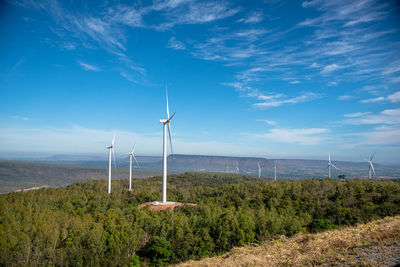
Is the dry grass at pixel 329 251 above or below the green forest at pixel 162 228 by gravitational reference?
above

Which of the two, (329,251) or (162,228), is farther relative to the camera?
(162,228)

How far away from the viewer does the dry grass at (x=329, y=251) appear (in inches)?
510

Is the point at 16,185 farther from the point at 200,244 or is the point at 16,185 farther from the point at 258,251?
the point at 258,251

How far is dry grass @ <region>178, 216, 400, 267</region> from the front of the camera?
510 inches

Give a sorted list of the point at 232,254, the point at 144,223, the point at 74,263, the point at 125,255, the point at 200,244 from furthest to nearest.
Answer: the point at 144,223
the point at 200,244
the point at 125,255
the point at 74,263
the point at 232,254

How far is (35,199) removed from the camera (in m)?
81.3

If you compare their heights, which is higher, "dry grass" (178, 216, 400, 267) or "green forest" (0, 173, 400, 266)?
"dry grass" (178, 216, 400, 267)

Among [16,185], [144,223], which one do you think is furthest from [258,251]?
[16,185]

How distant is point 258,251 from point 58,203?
81840 millimetres

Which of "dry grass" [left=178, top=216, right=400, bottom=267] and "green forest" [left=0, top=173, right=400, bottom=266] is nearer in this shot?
"dry grass" [left=178, top=216, right=400, bottom=267]

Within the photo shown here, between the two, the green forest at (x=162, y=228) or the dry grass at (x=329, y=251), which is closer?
the dry grass at (x=329, y=251)

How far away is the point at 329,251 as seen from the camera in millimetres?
14273

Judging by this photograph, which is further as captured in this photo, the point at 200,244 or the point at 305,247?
the point at 200,244

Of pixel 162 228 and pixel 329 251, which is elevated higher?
pixel 329 251
